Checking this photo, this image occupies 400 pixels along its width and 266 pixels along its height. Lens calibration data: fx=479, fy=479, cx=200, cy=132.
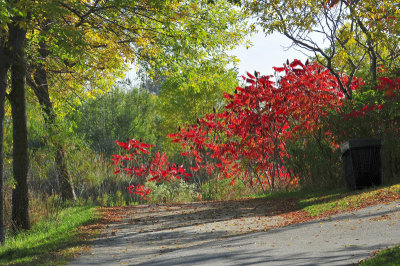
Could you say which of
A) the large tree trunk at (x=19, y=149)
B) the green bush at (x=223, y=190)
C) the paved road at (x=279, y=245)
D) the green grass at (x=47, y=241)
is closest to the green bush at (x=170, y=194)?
the green bush at (x=223, y=190)

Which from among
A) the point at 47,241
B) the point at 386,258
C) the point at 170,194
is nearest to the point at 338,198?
the point at 386,258

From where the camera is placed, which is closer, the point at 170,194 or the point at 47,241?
→ the point at 47,241

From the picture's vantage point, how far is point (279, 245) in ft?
20.3

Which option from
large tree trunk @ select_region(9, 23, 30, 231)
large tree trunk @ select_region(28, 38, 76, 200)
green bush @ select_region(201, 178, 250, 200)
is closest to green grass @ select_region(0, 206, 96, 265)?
large tree trunk @ select_region(9, 23, 30, 231)

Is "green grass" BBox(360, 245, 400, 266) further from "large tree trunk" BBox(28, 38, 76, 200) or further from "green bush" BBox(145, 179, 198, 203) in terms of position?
"green bush" BBox(145, 179, 198, 203)

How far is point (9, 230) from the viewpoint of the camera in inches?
413

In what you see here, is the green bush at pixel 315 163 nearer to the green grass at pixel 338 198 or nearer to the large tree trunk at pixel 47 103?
the green grass at pixel 338 198

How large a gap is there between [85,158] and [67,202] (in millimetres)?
2283

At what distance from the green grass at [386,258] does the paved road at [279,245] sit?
25 cm

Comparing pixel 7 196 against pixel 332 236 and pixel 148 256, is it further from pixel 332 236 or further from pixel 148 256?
pixel 332 236

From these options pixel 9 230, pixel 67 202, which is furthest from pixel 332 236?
pixel 67 202

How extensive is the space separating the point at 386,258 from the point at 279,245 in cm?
192

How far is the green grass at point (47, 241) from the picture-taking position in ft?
22.9

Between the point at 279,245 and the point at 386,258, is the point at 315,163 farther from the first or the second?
the point at 386,258
